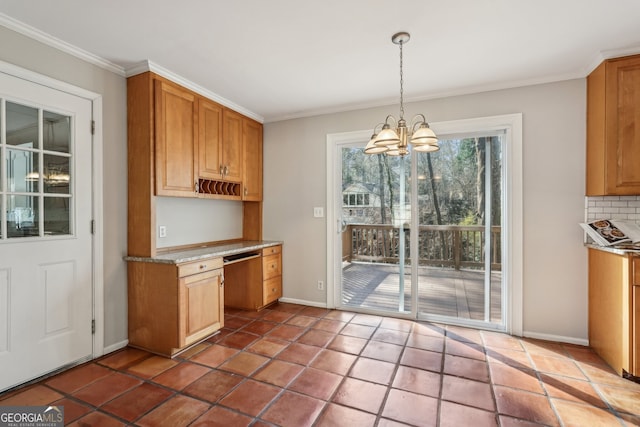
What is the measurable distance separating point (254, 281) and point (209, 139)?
1.71 meters

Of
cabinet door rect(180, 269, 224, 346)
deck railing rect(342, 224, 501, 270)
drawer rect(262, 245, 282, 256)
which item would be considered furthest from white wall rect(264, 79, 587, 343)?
cabinet door rect(180, 269, 224, 346)

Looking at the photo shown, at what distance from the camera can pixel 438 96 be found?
3188 millimetres

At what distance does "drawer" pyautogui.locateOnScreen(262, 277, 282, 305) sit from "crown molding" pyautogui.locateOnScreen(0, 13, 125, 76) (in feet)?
8.50

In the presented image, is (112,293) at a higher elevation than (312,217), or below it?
below

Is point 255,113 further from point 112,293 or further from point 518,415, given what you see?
point 518,415

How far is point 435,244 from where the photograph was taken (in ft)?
11.1

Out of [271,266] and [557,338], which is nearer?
[557,338]

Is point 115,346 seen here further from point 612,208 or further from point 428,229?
point 612,208

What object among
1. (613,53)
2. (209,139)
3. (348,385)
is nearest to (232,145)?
(209,139)

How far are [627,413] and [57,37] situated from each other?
4.48 m

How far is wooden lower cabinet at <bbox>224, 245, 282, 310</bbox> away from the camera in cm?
362

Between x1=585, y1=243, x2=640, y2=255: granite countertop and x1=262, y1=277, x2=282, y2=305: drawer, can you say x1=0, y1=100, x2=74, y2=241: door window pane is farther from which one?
x1=585, y1=243, x2=640, y2=255: granite countertop

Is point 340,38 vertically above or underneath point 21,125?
above

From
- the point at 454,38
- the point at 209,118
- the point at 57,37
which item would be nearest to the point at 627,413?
the point at 454,38
